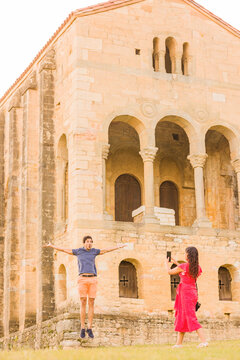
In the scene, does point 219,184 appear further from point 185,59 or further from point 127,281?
point 127,281

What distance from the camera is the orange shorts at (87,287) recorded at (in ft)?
60.8

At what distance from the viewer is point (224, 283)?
27.7 meters

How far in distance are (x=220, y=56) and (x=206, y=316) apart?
10284mm

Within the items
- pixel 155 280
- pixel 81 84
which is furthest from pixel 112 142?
pixel 155 280

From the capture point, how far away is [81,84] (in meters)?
27.2

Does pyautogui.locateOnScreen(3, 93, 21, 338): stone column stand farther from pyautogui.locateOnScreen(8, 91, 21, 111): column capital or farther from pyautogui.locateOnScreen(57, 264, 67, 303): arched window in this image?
pyautogui.locateOnScreen(57, 264, 67, 303): arched window

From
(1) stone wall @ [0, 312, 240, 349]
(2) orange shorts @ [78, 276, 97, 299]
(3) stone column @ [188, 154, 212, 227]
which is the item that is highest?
(3) stone column @ [188, 154, 212, 227]

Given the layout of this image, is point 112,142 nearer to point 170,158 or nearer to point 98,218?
point 170,158

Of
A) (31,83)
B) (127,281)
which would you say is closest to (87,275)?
(127,281)

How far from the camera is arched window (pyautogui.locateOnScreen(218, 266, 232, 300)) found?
27516mm

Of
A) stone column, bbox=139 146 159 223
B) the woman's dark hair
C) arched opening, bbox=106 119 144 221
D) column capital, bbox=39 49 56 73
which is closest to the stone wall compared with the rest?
stone column, bbox=139 146 159 223

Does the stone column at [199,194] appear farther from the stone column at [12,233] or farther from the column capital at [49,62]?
the stone column at [12,233]

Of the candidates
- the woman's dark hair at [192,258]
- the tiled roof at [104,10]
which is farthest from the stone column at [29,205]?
the woman's dark hair at [192,258]

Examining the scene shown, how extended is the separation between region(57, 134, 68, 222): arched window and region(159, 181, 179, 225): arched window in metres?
4.85
